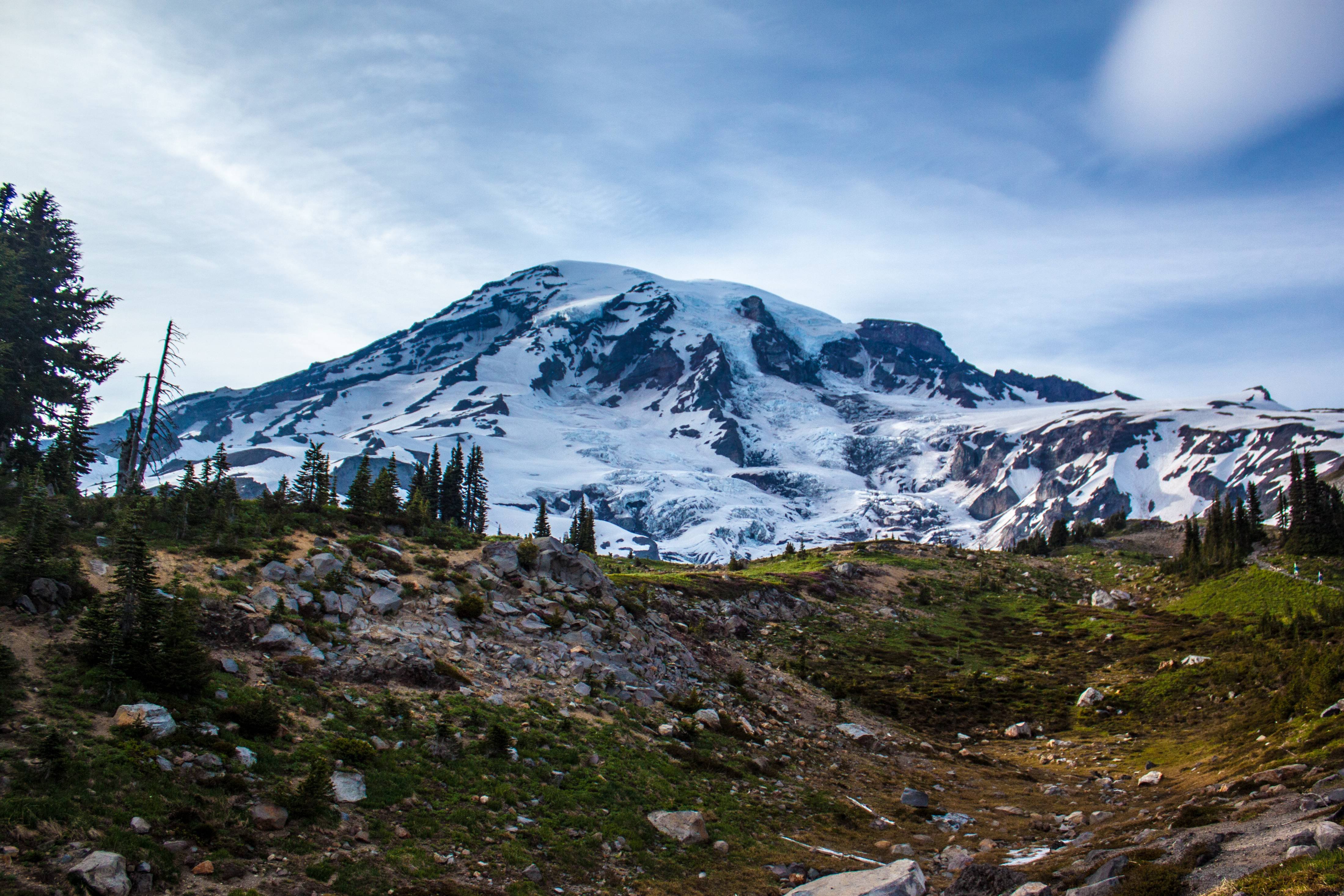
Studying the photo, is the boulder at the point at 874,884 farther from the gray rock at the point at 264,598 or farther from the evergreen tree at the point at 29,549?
the evergreen tree at the point at 29,549

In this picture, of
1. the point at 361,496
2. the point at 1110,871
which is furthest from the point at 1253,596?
the point at 361,496

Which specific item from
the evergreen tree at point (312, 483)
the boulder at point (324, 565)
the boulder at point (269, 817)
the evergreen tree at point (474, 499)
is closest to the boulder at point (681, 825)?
the boulder at point (269, 817)

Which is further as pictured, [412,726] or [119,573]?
[412,726]

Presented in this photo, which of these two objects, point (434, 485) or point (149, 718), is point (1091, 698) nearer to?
point (149, 718)

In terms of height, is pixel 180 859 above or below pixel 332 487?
below

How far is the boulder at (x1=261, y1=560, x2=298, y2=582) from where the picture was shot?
26219mm

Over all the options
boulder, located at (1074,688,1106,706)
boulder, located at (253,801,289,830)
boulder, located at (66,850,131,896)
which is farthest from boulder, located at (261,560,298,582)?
boulder, located at (1074,688,1106,706)

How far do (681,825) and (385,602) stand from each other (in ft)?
48.5

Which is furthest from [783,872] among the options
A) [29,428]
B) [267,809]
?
[29,428]

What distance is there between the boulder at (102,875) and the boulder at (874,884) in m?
14.3

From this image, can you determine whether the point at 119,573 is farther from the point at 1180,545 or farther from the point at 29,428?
the point at 1180,545

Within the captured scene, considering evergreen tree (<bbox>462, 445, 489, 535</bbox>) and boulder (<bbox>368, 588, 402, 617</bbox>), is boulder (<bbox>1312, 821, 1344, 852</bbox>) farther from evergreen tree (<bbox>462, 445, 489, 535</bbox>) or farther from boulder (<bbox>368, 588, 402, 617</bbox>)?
evergreen tree (<bbox>462, 445, 489, 535</bbox>)

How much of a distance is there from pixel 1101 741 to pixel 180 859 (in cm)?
4465

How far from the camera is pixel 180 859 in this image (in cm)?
1339
